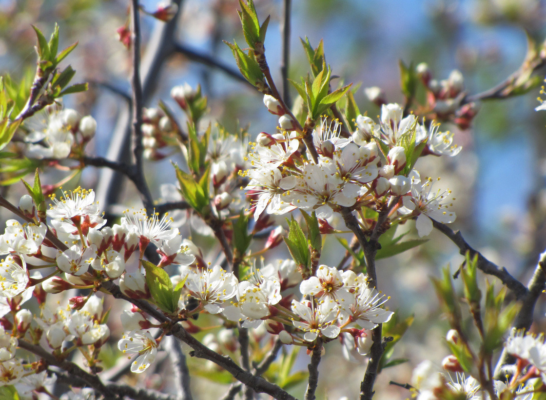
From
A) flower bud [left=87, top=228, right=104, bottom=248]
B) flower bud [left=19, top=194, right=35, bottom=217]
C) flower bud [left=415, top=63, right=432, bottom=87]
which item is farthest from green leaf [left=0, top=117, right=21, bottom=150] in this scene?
flower bud [left=415, top=63, right=432, bottom=87]

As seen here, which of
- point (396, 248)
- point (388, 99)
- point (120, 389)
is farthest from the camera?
point (388, 99)

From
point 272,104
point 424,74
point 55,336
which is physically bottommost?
point 55,336

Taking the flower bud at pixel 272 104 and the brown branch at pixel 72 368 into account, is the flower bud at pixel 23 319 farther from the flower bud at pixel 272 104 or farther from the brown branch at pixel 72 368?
the flower bud at pixel 272 104

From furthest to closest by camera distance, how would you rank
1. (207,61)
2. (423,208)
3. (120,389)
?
1. (207,61)
2. (120,389)
3. (423,208)

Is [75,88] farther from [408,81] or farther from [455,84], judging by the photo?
[455,84]

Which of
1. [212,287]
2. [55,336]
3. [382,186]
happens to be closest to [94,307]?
[55,336]

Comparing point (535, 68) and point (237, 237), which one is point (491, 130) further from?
point (237, 237)

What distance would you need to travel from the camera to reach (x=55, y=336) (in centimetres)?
96

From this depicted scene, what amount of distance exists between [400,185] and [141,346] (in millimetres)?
544

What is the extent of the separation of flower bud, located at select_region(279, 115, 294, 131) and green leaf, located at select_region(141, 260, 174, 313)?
309 mm

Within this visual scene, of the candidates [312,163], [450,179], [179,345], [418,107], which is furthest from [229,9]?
[312,163]

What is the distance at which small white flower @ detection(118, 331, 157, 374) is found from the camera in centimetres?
89

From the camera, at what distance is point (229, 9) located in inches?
179

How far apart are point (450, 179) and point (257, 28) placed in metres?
4.50
